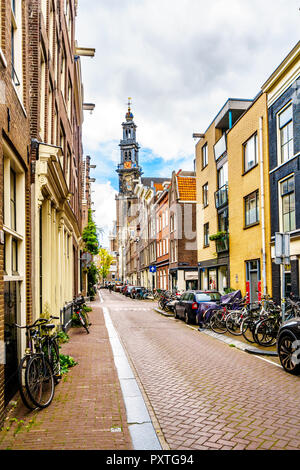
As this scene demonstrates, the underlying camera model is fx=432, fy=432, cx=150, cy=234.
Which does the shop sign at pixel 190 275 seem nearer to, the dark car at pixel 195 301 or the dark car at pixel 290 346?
the dark car at pixel 195 301

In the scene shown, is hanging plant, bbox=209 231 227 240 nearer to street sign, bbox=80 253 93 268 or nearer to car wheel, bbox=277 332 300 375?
street sign, bbox=80 253 93 268

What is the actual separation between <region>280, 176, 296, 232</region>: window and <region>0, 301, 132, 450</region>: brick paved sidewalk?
31.9 feet

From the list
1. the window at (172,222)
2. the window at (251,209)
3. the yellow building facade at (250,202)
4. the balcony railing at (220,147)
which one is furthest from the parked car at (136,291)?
the window at (251,209)

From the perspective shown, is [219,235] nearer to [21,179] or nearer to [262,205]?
[262,205]

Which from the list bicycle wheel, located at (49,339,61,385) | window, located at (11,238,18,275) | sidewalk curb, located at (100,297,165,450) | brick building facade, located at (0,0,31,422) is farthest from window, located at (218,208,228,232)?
window, located at (11,238,18,275)

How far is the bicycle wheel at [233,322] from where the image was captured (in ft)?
44.4

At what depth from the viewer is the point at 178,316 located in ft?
64.2

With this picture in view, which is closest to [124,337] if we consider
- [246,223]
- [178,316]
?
[178,316]

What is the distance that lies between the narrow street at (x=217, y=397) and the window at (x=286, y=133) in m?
7.98

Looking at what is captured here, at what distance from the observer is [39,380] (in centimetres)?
587

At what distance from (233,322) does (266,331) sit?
8.74 ft
